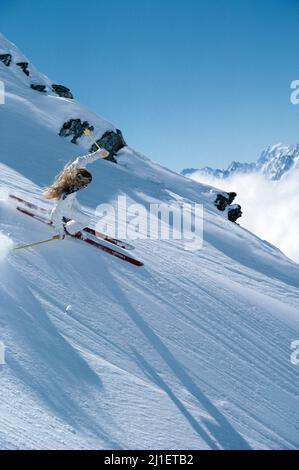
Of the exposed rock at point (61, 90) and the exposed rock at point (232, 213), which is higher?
the exposed rock at point (61, 90)

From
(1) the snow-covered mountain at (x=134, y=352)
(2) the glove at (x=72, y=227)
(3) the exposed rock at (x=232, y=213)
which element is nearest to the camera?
(1) the snow-covered mountain at (x=134, y=352)

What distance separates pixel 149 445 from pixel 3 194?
250 inches

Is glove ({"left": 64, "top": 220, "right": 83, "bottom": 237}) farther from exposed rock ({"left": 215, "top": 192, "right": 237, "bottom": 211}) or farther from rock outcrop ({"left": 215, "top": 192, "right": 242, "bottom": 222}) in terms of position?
rock outcrop ({"left": 215, "top": 192, "right": 242, "bottom": 222})

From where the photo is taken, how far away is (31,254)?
6297mm

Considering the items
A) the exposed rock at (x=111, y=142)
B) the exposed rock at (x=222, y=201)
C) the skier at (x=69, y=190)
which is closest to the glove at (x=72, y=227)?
the skier at (x=69, y=190)

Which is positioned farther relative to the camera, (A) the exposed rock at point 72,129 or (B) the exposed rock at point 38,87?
(B) the exposed rock at point 38,87

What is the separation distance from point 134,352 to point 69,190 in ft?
10.1

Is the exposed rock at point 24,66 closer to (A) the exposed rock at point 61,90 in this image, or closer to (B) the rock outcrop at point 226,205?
(A) the exposed rock at point 61,90

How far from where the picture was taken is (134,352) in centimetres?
516

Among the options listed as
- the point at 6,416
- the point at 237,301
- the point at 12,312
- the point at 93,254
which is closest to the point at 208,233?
the point at 237,301

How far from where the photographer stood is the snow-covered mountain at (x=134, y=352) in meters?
3.73

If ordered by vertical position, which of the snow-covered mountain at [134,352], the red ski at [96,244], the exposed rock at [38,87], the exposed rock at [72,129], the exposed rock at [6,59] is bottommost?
the snow-covered mountain at [134,352]
